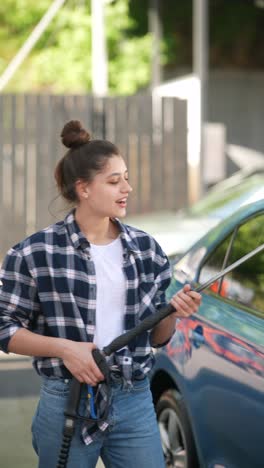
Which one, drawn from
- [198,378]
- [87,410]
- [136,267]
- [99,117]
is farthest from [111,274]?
[99,117]

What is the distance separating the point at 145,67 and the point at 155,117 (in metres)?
4.28

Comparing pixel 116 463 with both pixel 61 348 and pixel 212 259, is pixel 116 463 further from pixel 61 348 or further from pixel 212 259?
pixel 212 259

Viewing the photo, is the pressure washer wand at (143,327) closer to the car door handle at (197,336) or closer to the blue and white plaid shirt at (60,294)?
the blue and white plaid shirt at (60,294)

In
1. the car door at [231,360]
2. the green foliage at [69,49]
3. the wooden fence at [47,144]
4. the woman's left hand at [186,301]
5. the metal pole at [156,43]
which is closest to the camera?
the woman's left hand at [186,301]

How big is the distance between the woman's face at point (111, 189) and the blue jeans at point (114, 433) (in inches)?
21.0

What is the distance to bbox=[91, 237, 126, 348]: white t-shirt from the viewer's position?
10.9ft

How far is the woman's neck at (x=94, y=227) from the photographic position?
11.3ft

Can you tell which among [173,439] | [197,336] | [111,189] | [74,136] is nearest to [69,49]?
[173,439]

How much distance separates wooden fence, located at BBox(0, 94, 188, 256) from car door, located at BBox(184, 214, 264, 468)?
28.5 ft

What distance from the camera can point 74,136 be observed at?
11.4 ft

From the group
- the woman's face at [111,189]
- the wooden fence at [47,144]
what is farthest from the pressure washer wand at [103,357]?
the wooden fence at [47,144]

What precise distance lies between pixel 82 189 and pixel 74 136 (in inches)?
6.7

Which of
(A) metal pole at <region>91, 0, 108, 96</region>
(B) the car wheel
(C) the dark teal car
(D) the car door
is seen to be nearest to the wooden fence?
(A) metal pole at <region>91, 0, 108, 96</region>

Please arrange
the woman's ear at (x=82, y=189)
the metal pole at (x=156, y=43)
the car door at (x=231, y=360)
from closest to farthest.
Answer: the woman's ear at (x=82, y=189), the car door at (x=231, y=360), the metal pole at (x=156, y=43)
